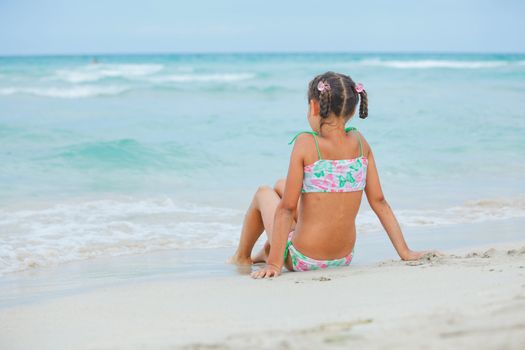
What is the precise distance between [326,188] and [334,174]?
0.29ft

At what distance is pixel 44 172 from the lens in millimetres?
8344

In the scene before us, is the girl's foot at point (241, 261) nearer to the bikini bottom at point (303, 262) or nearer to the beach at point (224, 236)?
the beach at point (224, 236)

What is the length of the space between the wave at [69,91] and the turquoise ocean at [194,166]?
1361 millimetres

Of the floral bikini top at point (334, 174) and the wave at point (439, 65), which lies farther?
the wave at point (439, 65)

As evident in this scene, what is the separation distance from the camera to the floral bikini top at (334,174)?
361cm

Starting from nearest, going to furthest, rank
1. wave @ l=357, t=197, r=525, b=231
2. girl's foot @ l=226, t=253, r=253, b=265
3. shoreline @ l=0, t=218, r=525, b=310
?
shoreline @ l=0, t=218, r=525, b=310, girl's foot @ l=226, t=253, r=253, b=265, wave @ l=357, t=197, r=525, b=231

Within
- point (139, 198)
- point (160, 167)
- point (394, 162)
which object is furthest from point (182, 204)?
point (394, 162)

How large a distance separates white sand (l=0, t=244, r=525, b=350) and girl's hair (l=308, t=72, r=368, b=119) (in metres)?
0.87

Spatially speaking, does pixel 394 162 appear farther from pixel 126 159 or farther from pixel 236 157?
pixel 126 159

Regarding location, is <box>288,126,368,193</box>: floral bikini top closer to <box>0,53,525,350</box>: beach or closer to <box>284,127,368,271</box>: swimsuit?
<box>284,127,368,271</box>: swimsuit

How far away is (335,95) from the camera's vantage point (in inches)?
138

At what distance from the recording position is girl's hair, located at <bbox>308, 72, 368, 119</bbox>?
3.50m

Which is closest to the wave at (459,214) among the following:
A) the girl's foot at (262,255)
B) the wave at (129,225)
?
the wave at (129,225)

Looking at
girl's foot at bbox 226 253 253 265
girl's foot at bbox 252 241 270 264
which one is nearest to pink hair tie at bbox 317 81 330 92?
girl's foot at bbox 252 241 270 264
